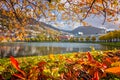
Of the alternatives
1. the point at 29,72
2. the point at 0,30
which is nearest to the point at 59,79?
the point at 29,72

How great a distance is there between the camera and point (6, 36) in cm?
2225

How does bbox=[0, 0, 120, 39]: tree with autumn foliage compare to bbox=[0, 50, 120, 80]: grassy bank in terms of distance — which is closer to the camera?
bbox=[0, 50, 120, 80]: grassy bank

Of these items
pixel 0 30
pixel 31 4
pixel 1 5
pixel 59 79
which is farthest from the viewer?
pixel 0 30

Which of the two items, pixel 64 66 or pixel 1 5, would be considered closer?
pixel 64 66

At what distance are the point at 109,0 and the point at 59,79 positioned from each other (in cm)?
662

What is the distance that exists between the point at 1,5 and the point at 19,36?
519 cm

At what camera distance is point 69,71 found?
10.6 ft

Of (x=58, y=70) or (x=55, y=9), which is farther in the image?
(x=55, y=9)

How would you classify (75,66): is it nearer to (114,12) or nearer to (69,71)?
(69,71)

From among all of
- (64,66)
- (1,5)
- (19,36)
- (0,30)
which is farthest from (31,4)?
(64,66)

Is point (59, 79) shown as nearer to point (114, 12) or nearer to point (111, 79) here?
point (111, 79)

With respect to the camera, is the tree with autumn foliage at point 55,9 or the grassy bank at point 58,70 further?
the tree with autumn foliage at point 55,9

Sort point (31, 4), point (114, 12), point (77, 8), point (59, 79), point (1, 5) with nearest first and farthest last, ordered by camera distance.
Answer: point (59, 79)
point (114, 12)
point (77, 8)
point (31, 4)
point (1, 5)

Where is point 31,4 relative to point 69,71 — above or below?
above
